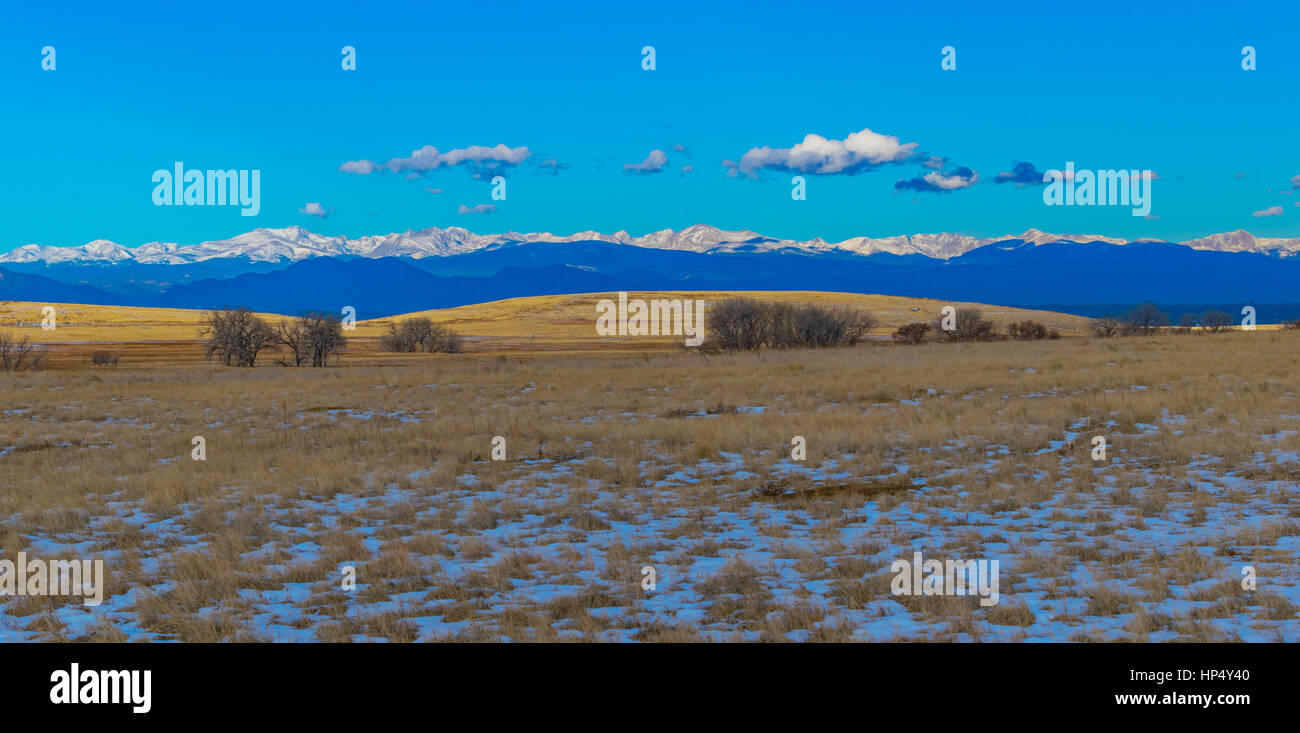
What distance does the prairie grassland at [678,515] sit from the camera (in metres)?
7.11

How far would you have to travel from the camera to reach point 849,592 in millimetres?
7594

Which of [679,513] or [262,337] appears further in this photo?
[262,337]

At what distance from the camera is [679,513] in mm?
11227

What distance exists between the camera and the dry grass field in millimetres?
7105

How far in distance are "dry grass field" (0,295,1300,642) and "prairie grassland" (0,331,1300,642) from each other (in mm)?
50

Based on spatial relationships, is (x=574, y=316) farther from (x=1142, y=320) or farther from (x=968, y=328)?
(x=1142, y=320)

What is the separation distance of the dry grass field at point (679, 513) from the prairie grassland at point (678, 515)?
0.16ft

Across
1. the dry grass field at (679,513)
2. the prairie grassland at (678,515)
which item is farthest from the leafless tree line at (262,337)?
the dry grass field at (679,513)

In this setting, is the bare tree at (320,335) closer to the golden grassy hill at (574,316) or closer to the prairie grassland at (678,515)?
the prairie grassland at (678,515)

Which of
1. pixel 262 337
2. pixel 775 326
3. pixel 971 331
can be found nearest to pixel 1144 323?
pixel 971 331

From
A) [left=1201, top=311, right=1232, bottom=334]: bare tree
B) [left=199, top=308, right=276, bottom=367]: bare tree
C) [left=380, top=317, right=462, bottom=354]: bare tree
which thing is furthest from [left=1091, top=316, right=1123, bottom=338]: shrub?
[left=199, top=308, right=276, bottom=367]: bare tree

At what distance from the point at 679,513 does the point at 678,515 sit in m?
0.10
